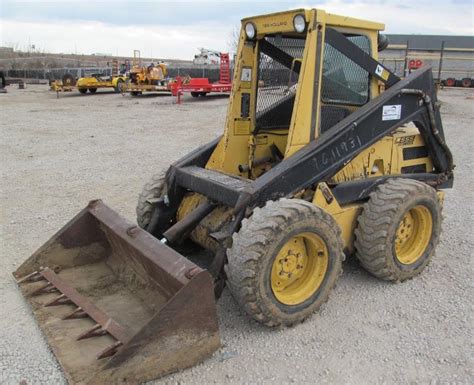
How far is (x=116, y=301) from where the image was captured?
3.80 meters

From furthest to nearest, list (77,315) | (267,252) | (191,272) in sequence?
(77,315)
(267,252)
(191,272)

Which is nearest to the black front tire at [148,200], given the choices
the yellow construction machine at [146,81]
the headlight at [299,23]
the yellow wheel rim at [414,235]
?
the headlight at [299,23]

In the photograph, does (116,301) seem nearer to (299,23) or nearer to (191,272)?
(191,272)

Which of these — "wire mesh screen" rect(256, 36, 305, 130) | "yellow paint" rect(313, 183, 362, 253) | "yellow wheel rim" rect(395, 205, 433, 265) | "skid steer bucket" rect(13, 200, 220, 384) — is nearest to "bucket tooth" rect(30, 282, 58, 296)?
"skid steer bucket" rect(13, 200, 220, 384)

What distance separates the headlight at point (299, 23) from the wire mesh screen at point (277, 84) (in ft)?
2.68

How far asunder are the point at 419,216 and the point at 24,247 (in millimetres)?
4041

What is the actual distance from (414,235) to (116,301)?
9.10 feet

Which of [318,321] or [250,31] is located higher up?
[250,31]

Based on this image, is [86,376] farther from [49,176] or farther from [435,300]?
[49,176]

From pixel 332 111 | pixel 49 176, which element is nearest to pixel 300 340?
pixel 332 111

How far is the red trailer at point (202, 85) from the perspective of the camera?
75.7 ft

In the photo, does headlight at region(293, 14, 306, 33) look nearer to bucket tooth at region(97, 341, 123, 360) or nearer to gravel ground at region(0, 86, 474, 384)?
gravel ground at region(0, 86, 474, 384)

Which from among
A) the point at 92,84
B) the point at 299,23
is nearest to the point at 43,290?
the point at 299,23

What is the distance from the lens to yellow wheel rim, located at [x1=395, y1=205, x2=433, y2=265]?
4.44m
